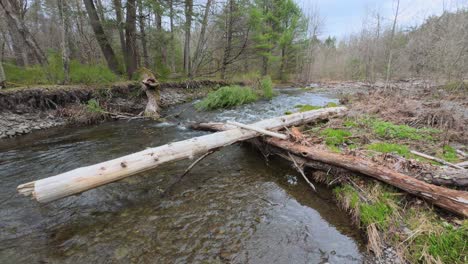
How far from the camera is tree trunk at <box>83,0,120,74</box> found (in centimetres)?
1117

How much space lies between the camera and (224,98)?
34.5 ft

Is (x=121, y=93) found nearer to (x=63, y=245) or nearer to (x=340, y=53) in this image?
(x=63, y=245)

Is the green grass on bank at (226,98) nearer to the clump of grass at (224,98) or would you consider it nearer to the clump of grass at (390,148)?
the clump of grass at (224,98)

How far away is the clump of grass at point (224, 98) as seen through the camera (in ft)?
33.4

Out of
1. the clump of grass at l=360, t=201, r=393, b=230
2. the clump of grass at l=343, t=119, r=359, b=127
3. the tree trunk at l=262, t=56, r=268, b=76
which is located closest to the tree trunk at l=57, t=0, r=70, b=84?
the clump of grass at l=343, t=119, r=359, b=127

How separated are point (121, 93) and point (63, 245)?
29.1ft

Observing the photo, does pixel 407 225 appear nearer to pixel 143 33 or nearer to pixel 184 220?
pixel 184 220

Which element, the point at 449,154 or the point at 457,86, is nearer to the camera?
the point at 449,154

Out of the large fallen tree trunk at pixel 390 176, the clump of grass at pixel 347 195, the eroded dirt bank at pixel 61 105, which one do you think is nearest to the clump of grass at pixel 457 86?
the large fallen tree trunk at pixel 390 176

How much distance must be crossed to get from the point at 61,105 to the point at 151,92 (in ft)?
11.1

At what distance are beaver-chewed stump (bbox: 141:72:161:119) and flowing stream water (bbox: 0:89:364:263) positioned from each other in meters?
4.67

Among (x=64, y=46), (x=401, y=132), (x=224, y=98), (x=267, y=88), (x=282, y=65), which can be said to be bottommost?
(x=401, y=132)

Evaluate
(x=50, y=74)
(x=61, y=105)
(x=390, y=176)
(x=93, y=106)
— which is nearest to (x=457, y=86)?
(x=390, y=176)

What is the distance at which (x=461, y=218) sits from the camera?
2238 mm
